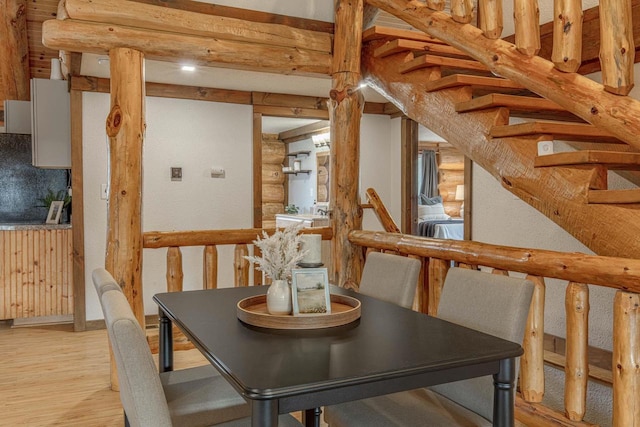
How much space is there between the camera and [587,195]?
2188 mm

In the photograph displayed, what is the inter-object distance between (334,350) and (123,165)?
2307 mm

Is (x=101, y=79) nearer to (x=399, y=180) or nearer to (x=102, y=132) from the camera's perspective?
(x=102, y=132)

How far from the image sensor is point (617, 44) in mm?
1937

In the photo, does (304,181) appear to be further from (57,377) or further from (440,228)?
(57,377)

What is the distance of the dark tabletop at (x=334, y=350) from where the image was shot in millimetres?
1314

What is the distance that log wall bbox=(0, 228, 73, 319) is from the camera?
4.79 m

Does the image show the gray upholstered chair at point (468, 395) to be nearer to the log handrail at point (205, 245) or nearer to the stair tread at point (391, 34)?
the log handrail at point (205, 245)

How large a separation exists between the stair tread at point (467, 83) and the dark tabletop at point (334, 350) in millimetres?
1441

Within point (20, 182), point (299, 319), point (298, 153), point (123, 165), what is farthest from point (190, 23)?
point (298, 153)

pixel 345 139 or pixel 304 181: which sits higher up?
pixel 345 139

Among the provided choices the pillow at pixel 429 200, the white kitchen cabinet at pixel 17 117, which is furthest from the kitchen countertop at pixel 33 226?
the pillow at pixel 429 200

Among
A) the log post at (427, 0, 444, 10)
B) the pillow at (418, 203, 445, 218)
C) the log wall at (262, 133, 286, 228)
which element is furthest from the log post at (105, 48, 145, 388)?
the pillow at (418, 203, 445, 218)

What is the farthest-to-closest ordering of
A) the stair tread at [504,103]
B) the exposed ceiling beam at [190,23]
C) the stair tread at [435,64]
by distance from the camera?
1. the exposed ceiling beam at [190,23]
2. the stair tread at [435,64]
3. the stair tread at [504,103]

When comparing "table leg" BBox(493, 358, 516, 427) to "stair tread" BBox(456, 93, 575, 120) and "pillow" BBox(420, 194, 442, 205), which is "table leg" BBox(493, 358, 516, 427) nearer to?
"stair tread" BBox(456, 93, 575, 120)
